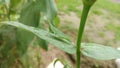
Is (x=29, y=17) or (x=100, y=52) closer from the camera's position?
(x=100, y=52)

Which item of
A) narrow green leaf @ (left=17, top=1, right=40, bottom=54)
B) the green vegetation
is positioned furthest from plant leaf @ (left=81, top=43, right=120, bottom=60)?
narrow green leaf @ (left=17, top=1, right=40, bottom=54)

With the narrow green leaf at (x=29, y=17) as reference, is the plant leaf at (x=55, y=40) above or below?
above

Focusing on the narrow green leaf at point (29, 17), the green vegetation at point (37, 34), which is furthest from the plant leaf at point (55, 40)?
the narrow green leaf at point (29, 17)

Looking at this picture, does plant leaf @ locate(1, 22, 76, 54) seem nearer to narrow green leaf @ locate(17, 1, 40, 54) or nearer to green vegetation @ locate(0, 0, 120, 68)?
green vegetation @ locate(0, 0, 120, 68)

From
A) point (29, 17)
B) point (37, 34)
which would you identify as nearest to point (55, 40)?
point (37, 34)

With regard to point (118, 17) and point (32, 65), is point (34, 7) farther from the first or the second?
point (118, 17)

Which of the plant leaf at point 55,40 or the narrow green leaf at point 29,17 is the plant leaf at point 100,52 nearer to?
the plant leaf at point 55,40

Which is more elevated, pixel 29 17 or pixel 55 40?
pixel 55 40

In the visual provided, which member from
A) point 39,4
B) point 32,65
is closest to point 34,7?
point 39,4

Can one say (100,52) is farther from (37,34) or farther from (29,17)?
(29,17)
